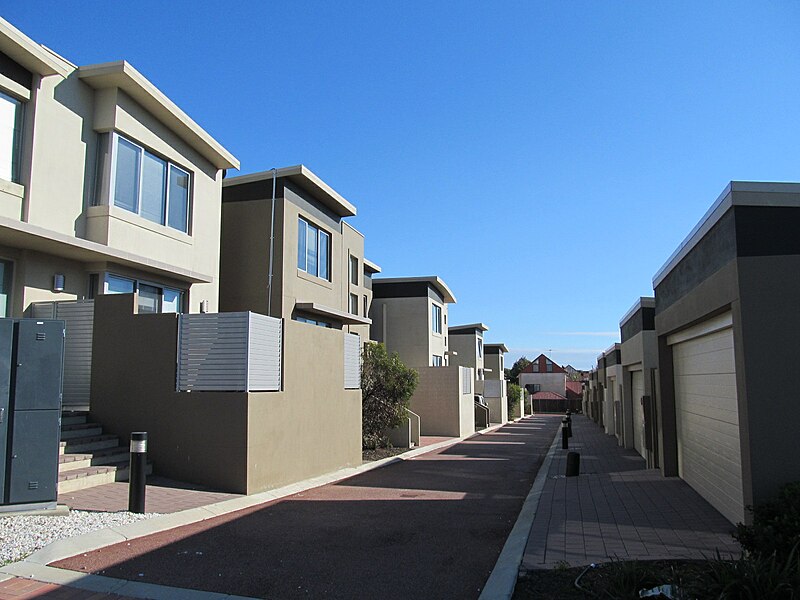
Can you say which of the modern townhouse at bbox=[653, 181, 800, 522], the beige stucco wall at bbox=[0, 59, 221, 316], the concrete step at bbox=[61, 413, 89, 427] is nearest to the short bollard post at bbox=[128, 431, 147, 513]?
the concrete step at bbox=[61, 413, 89, 427]

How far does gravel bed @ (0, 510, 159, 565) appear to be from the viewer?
677cm

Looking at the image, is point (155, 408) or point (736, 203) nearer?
point (736, 203)

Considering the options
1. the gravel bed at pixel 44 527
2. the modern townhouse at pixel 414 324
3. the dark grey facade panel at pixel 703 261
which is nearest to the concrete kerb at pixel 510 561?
the dark grey facade panel at pixel 703 261

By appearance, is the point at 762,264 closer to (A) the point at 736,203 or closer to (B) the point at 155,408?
(A) the point at 736,203

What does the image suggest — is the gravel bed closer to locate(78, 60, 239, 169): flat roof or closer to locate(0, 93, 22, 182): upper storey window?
locate(0, 93, 22, 182): upper storey window

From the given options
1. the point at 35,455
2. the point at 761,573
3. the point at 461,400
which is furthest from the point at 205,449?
the point at 461,400

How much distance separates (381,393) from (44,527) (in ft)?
48.4

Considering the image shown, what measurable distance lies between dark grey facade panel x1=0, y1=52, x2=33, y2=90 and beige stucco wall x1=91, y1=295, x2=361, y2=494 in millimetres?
4202

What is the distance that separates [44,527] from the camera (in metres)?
7.51

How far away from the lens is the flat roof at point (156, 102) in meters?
13.5

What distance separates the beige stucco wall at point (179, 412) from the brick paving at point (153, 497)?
1.34 ft

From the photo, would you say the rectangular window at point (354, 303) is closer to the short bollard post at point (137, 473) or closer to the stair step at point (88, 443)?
the stair step at point (88, 443)

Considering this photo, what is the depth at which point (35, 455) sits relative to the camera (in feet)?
26.2

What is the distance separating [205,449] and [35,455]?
3.53m
